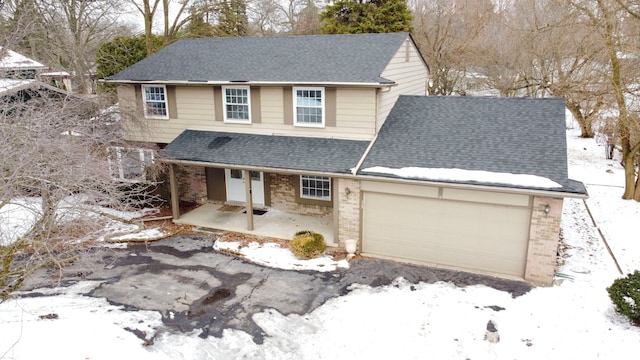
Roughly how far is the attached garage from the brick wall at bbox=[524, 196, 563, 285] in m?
0.18

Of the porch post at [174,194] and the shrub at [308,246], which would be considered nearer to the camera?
the shrub at [308,246]

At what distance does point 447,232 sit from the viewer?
11.8m

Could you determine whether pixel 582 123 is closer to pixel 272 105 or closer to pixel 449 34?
pixel 449 34

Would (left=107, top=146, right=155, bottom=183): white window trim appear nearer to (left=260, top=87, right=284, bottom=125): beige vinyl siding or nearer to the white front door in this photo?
the white front door

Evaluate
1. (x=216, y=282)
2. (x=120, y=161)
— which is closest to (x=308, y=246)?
(x=216, y=282)

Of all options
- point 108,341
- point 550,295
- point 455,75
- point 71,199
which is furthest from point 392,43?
point 455,75

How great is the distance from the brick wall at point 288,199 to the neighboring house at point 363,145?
0.04 m

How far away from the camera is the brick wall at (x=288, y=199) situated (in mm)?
15477

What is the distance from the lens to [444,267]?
39.0 feet

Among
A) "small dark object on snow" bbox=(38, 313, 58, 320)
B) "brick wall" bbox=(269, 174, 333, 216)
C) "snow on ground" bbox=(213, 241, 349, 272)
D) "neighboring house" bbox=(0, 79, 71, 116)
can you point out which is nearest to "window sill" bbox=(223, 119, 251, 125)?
"brick wall" bbox=(269, 174, 333, 216)

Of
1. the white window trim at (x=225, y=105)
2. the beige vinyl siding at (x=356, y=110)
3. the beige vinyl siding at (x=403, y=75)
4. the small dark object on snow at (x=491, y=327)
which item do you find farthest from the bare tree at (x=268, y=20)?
the small dark object on snow at (x=491, y=327)

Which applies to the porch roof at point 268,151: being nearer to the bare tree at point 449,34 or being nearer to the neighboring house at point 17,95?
the neighboring house at point 17,95

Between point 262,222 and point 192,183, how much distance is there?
3.95 m

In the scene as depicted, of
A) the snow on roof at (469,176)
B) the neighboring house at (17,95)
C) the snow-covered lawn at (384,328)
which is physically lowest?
the snow-covered lawn at (384,328)
